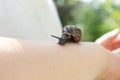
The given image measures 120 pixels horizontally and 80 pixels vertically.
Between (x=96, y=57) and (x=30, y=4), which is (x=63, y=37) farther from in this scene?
A: (x=30, y=4)

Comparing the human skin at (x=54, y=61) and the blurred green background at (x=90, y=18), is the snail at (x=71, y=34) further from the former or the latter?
the blurred green background at (x=90, y=18)

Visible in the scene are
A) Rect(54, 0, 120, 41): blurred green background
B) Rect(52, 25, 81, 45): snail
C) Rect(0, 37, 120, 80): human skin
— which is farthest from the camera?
Rect(54, 0, 120, 41): blurred green background

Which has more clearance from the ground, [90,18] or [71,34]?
[90,18]

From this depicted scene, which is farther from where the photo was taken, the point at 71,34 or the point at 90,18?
the point at 90,18

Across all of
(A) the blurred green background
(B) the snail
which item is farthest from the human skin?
(A) the blurred green background

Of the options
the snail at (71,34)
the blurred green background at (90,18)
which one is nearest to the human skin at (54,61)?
the snail at (71,34)

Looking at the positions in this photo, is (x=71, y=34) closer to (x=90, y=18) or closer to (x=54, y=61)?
(x=54, y=61)

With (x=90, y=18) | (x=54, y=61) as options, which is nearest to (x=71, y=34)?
(x=54, y=61)

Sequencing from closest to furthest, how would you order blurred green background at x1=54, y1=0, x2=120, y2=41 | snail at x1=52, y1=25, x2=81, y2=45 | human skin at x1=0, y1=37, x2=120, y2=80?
human skin at x1=0, y1=37, x2=120, y2=80
snail at x1=52, y1=25, x2=81, y2=45
blurred green background at x1=54, y1=0, x2=120, y2=41

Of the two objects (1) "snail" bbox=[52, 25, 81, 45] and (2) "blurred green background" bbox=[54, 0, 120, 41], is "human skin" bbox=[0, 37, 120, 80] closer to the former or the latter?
(1) "snail" bbox=[52, 25, 81, 45]
